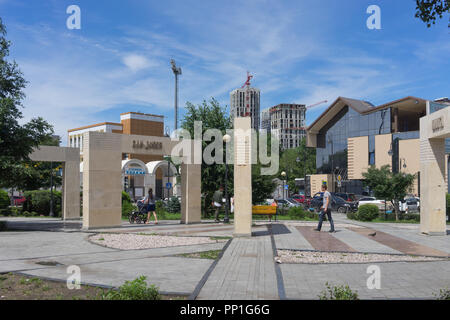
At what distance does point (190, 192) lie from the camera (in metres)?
20.4

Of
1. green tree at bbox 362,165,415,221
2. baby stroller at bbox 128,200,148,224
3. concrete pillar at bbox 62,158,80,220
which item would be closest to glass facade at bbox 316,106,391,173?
green tree at bbox 362,165,415,221

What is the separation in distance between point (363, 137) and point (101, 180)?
43.5 meters

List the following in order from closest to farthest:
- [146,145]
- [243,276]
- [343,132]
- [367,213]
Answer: [243,276]
[146,145]
[367,213]
[343,132]

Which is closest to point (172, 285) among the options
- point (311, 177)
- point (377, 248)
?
point (377, 248)

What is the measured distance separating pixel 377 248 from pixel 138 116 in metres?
68.2

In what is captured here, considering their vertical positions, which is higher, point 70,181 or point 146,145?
point 146,145

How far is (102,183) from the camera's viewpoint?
17562 mm

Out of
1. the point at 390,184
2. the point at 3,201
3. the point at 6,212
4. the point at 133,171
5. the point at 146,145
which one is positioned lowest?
the point at 6,212

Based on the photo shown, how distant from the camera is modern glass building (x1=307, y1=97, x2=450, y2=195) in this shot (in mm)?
48469

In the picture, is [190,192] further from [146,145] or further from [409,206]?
[409,206]

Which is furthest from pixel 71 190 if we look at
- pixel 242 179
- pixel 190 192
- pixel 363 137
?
pixel 363 137
